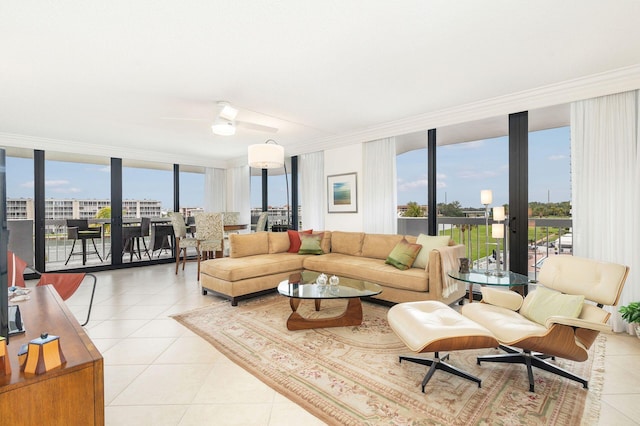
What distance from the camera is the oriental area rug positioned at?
182cm

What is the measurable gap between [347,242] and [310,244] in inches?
23.6

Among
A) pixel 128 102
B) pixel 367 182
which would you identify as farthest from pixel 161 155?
pixel 367 182

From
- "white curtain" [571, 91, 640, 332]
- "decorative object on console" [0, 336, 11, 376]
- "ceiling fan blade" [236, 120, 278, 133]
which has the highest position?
"ceiling fan blade" [236, 120, 278, 133]

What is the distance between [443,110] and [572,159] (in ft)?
5.12

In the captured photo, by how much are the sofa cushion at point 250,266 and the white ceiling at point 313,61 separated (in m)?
2.02

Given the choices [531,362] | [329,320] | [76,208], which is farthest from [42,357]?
[76,208]

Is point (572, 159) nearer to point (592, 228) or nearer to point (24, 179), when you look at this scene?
point (592, 228)

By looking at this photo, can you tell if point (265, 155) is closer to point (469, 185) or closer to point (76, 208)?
point (469, 185)

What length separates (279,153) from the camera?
412cm

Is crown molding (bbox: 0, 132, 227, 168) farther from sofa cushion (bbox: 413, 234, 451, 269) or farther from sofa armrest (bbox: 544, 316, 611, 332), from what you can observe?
sofa armrest (bbox: 544, 316, 611, 332)

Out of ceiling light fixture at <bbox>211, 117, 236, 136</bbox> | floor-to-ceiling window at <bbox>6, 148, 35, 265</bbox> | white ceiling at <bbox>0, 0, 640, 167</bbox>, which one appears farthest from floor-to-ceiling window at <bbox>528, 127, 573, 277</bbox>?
floor-to-ceiling window at <bbox>6, 148, 35, 265</bbox>

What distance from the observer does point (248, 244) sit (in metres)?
4.87

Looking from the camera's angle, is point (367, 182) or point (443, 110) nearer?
point (443, 110)

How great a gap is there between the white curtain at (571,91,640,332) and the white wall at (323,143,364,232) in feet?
9.50
